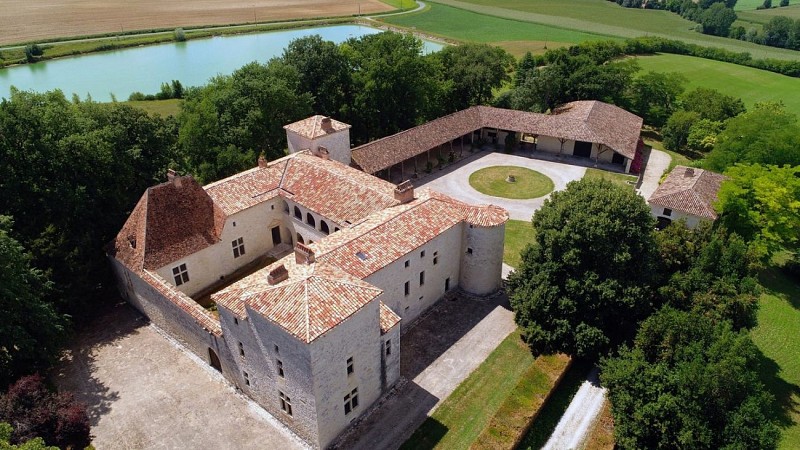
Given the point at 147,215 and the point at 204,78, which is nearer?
the point at 147,215

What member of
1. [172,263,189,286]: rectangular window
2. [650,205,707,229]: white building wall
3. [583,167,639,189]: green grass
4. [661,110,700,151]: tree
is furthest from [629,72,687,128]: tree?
[172,263,189,286]: rectangular window

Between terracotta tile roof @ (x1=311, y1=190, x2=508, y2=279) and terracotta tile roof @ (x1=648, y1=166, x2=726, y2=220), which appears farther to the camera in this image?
terracotta tile roof @ (x1=648, y1=166, x2=726, y2=220)

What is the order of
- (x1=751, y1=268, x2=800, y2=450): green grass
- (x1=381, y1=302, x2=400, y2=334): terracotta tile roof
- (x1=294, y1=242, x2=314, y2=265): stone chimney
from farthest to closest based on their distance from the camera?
(x1=751, y1=268, x2=800, y2=450): green grass → (x1=294, y1=242, x2=314, y2=265): stone chimney → (x1=381, y1=302, x2=400, y2=334): terracotta tile roof

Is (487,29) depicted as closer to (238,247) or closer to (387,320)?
(238,247)

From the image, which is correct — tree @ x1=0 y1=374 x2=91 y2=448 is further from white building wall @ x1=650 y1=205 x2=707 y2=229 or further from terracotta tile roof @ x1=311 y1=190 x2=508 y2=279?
white building wall @ x1=650 y1=205 x2=707 y2=229

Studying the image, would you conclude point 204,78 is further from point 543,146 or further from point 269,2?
point 269,2

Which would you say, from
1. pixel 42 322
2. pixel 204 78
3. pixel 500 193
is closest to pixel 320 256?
pixel 42 322

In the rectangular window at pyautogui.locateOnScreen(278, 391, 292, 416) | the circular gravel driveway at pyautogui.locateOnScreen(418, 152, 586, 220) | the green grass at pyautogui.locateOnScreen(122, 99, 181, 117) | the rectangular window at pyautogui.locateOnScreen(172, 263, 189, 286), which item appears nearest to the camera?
the rectangular window at pyautogui.locateOnScreen(278, 391, 292, 416)

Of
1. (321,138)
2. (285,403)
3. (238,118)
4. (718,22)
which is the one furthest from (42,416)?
(718,22)
